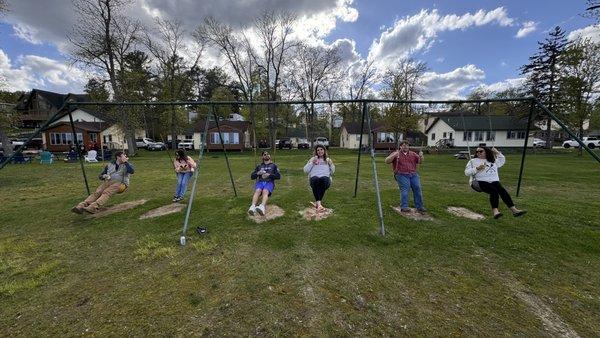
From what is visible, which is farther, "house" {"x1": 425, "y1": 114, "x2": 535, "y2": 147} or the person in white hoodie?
"house" {"x1": 425, "y1": 114, "x2": 535, "y2": 147}

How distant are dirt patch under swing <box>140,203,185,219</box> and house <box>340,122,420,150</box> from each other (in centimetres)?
3644

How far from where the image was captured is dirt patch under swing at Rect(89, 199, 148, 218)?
7.22 meters

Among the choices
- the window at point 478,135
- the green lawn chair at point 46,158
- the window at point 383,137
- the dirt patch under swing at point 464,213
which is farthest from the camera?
the window at point 383,137

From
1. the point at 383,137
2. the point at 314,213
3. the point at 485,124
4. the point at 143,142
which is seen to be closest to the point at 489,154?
the point at 314,213

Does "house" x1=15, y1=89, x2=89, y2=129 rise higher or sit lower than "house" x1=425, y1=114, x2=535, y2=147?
higher

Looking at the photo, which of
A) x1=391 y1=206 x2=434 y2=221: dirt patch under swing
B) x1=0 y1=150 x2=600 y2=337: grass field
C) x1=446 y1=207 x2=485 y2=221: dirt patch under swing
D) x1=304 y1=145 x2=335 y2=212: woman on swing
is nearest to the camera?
x1=0 y1=150 x2=600 y2=337: grass field

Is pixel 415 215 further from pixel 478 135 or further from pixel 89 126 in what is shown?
pixel 89 126

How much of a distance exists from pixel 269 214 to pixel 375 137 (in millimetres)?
41756

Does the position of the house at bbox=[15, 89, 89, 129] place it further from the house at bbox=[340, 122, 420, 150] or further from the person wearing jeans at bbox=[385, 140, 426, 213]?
the person wearing jeans at bbox=[385, 140, 426, 213]

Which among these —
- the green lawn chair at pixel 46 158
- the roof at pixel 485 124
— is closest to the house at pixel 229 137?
the green lawn chair at pixel 46 158

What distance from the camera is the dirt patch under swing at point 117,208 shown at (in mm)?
7223

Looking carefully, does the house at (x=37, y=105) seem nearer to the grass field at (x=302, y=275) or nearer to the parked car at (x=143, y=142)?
the parked car at (x=143, y=142)

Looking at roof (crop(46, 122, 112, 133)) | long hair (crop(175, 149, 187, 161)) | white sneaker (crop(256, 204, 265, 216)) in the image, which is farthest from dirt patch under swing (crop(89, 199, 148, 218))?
roof (crop(46, 122, 112, 133))

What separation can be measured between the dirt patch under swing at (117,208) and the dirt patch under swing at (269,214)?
364cm
